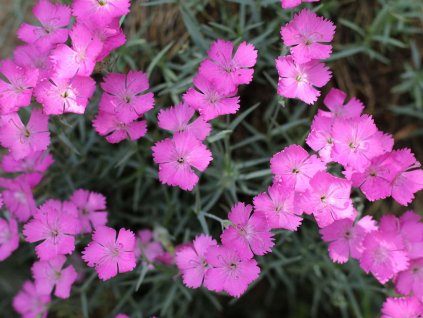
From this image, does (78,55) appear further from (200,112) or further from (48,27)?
(200,112)

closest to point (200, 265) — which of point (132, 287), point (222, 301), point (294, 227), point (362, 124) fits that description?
point (294, 227)

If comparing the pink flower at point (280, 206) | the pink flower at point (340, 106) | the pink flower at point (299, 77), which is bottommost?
the pink flower at point (280, 206)

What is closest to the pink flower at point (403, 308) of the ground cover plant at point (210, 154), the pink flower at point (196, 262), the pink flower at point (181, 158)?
the ground cover plant at point (210, 154)

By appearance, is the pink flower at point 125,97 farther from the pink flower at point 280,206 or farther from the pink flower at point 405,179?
the pink flower at point 405,179

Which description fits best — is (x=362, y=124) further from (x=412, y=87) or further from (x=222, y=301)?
(x=222, y=301)

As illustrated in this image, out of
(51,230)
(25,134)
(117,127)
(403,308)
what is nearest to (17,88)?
(25,134)

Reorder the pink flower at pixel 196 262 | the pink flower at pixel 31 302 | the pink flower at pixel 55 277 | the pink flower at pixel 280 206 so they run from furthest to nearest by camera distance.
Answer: the pink flower at pixel 31 302 → the pink flower at pixel 55 277 → the pink flower at pixel 196 262 → the pink flower at pixel 280 206
